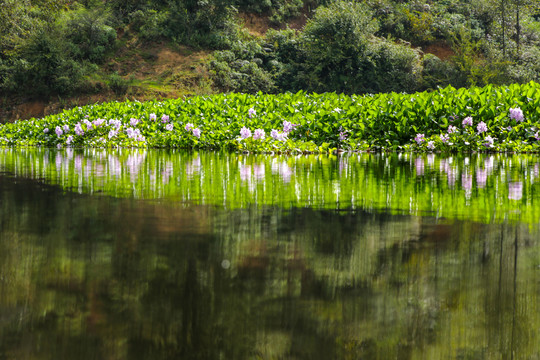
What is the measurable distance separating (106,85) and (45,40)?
124 inches

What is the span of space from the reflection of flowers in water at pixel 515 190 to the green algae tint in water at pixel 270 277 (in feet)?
0.70

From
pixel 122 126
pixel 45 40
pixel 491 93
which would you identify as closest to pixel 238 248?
pixel 491 93

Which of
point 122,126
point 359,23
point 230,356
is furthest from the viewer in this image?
point 359,23

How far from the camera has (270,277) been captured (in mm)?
2076

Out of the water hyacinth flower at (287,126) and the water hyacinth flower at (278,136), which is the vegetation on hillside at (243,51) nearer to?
the water hyacinth flower at (287,126)

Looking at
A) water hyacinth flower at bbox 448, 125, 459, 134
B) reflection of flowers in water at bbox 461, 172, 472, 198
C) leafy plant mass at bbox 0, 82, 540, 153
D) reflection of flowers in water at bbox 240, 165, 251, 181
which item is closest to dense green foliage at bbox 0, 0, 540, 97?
leafy plant mass at bbox 0, 82, 540, 153

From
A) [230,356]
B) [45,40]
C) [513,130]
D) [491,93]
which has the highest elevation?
[45,40]

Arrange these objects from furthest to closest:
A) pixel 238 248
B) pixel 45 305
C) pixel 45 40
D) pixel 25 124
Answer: pixel 45 40 < pixel 25 124 < pixel 238 248 < pixel 45 305

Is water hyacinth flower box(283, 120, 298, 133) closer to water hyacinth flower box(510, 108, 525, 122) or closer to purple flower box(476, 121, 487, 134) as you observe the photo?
purple flower box(476, 121, 487, 134)

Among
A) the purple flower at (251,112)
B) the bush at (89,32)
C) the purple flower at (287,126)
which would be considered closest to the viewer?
the purple flower at (287,126)

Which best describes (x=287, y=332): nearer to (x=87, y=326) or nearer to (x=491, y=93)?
(x=87, y=326)

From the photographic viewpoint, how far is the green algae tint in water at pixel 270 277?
4.83ft

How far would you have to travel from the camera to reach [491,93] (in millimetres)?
11734

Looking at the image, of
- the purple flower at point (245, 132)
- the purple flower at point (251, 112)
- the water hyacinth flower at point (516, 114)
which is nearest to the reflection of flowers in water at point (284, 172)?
the purple flower at point (245, 132)
